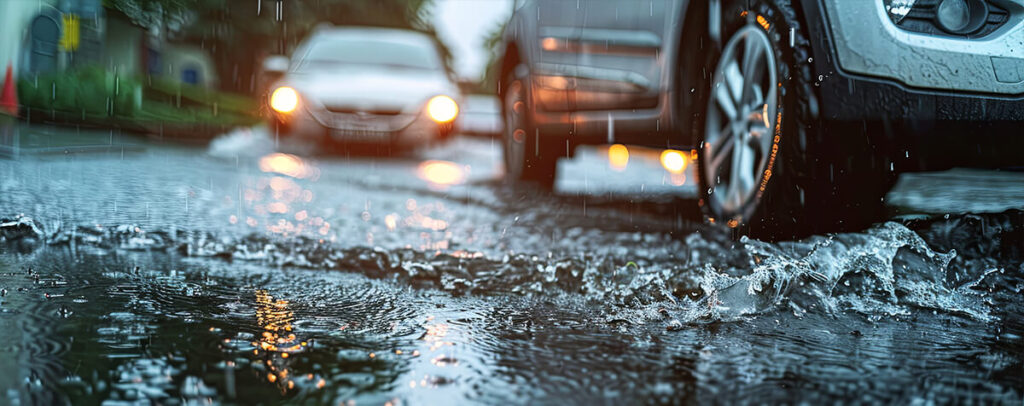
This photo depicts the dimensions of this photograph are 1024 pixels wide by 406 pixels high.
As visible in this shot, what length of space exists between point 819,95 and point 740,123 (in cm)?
68

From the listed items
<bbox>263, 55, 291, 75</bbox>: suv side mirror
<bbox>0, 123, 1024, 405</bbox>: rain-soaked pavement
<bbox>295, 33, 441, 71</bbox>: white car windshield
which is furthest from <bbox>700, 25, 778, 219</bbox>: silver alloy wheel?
<bbox>295, 33, 441, 71</bbox>: white car windshield

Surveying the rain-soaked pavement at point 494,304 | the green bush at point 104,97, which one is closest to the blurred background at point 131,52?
the green bush at point 104,97

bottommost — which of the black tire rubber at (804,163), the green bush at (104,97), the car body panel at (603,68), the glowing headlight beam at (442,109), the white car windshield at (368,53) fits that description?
the black tire rubber at (804,163)

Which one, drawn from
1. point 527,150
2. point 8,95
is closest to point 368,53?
point 8,95

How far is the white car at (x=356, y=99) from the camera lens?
10961 millimetres

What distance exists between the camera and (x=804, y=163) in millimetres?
3453

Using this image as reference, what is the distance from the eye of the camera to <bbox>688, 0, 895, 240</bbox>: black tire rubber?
3.39 metres

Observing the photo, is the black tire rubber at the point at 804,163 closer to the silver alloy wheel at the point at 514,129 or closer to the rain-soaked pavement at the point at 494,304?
the rain-soaked pavement at the point at 494,304

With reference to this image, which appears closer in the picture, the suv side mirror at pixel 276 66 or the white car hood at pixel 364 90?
the white car hood at pixel 364 90

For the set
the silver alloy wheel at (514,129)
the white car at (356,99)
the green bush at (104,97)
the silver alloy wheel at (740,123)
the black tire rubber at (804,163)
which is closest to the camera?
the black tire rubber at (804,163)

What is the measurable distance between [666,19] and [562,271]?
1505mm

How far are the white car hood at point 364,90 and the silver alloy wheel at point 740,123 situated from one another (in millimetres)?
7193

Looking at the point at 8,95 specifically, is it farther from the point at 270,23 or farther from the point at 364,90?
the point at 270,23

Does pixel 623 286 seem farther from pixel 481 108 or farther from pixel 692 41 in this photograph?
pixel 481 108
